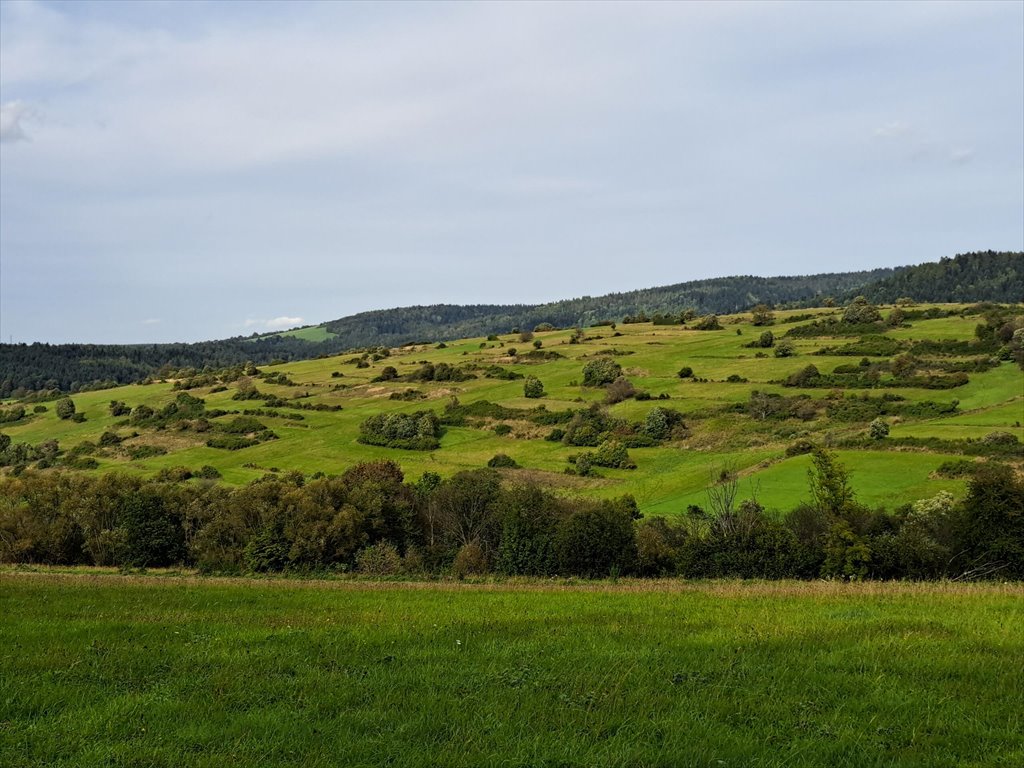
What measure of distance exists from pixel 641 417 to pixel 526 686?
101248mm

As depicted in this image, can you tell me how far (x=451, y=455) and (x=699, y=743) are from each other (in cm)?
9640

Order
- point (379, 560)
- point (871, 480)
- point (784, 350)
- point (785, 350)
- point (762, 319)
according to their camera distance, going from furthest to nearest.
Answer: point (762, 319)
point (785, 350)
point (784, 350)
point (871, 480)
point (379, 560)

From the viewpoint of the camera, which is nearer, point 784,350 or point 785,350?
point 784,350

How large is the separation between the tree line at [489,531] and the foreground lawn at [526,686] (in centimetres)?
3127

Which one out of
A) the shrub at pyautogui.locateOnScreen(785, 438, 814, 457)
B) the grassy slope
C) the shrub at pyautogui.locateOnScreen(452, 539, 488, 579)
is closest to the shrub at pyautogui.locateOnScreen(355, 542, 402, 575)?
the shrub at pyautogui.locateOnScreen(452, 539, 488, 579)

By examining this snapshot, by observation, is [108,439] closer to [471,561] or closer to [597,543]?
[471,561]

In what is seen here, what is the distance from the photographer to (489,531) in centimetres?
6644

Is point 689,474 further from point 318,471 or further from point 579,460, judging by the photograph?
point 318,471

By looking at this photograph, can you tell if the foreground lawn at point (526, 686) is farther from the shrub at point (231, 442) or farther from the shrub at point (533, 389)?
the shrub at point (533, 389)

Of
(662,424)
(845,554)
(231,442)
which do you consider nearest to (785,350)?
(662,424)

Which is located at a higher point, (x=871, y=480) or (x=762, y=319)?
(x=762, y=319)

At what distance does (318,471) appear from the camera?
9731 centimetres

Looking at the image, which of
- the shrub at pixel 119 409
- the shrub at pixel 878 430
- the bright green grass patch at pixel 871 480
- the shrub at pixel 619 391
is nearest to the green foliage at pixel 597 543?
the bright green grass patch at pixel 871 480

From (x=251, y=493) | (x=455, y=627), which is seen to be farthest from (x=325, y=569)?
(x=455, y=627)
